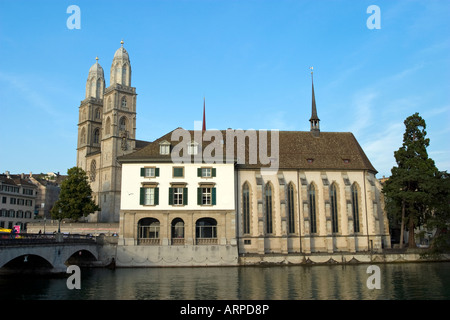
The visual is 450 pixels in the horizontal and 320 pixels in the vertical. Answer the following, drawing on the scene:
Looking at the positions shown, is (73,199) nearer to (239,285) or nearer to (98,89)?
(98,89)

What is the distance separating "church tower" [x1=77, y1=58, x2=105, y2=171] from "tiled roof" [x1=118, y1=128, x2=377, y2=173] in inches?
1776

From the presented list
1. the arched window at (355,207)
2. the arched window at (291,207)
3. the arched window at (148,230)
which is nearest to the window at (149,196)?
the arched window at (148,230)

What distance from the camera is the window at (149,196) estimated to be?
151 feet

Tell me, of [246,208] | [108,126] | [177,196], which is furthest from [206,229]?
[108,126]

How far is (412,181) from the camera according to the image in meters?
49.8

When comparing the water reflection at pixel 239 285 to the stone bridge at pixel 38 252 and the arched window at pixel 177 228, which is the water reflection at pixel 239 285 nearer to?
the stone bridge at pixel 38 252

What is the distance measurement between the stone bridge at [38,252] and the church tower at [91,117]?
2014 inches

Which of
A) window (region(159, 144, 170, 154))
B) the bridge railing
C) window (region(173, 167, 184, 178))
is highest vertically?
window (region(159, 144, 170, 154))

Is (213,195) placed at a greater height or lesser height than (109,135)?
lesser

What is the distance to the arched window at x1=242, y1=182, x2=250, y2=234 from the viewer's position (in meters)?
49.2

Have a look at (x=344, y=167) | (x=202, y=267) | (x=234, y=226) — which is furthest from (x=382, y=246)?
(x=202, y=267)

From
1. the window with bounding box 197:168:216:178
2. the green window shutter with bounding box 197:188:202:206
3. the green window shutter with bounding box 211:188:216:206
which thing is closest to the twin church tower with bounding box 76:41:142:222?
the window with bounding box 197:168:216:178

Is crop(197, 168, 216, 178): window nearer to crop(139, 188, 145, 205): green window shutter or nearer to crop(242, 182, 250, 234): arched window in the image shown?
crop(242, 182, 250, 234): arched window

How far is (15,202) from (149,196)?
45952mm
